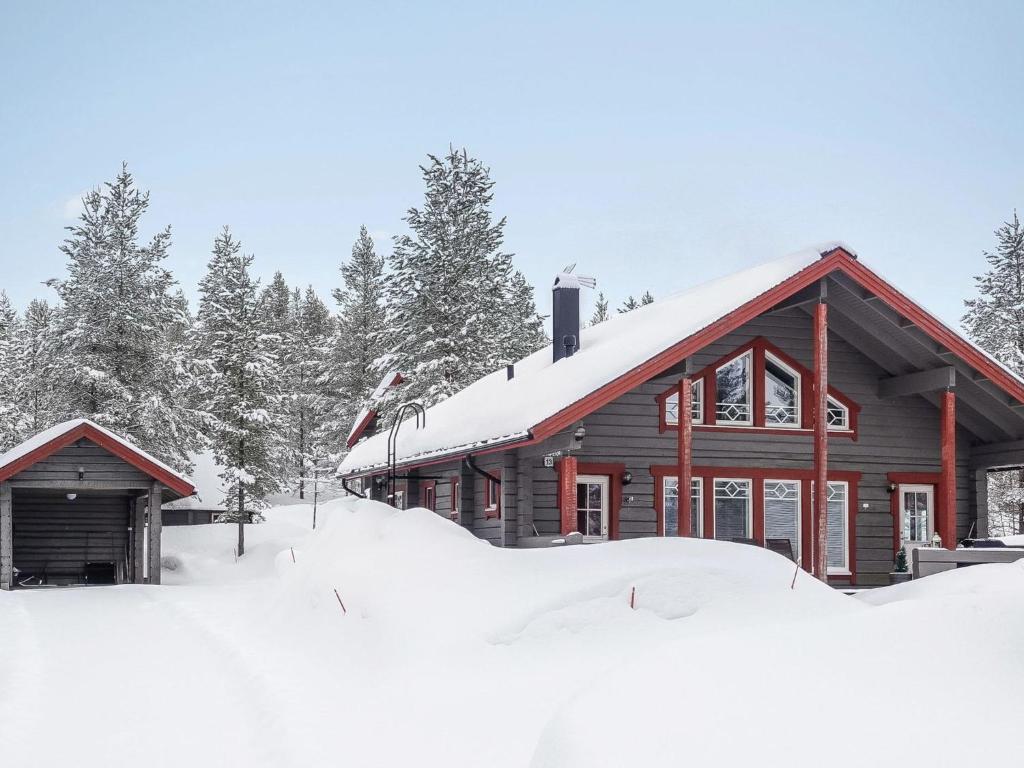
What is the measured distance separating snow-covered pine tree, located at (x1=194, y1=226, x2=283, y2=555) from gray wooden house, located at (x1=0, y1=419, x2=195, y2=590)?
9.51 metres

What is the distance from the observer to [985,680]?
6387mm

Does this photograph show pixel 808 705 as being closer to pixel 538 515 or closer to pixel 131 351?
pixel 538 515

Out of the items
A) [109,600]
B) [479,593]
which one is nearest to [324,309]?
[109,600]

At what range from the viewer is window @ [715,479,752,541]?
2038 cm

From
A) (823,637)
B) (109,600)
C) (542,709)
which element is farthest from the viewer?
(109,600)

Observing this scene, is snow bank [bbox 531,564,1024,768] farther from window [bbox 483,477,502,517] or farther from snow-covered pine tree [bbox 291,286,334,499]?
snow-covered pine tree [bbox 291,286,334,499]

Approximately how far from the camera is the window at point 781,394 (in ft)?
67.9

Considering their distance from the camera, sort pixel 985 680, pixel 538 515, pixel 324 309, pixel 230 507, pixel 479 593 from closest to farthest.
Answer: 1. pixel 985 680
2. pixel 479 593
3. pixel 538 515
4. pixel 230 507
5. pixel 324 309

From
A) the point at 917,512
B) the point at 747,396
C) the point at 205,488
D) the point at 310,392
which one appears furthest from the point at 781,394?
the point at 310,392

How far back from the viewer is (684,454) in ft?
56.7

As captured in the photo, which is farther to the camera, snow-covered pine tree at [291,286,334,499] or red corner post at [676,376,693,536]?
snow-covered pine tree at [291,286,334,499]

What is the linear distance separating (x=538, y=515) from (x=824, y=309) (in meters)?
6.19

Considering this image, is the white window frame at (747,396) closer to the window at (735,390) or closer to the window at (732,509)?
the window at (735,390)

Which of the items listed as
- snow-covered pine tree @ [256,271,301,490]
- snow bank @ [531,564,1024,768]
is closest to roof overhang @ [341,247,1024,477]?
snow bank @ [531,564,1024,768]
